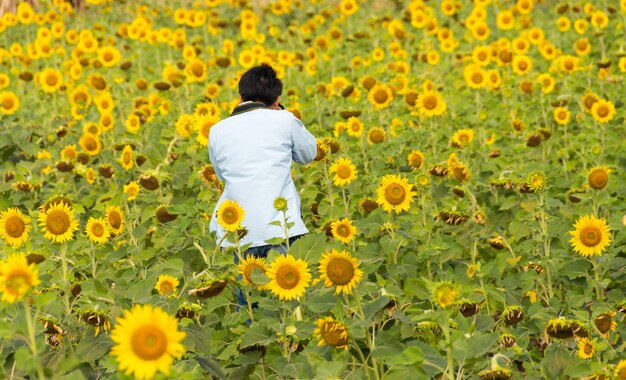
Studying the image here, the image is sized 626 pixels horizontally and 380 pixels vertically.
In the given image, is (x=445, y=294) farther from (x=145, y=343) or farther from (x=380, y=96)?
(x=380, y=96)

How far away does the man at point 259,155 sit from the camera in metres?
3.92

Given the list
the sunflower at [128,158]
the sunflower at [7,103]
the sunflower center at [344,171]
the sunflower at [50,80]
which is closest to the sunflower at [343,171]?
the sunflower center at [344,171]

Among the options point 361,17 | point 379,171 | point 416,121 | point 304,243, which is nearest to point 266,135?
point 304,243

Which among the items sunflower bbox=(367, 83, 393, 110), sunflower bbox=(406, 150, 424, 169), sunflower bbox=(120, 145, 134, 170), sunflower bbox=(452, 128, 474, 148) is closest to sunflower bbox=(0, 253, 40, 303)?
sunflower bbox=(406, 150, 424, 169)

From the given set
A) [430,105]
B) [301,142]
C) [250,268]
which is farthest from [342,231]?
[430,105]

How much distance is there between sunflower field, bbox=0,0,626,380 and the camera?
293 cm

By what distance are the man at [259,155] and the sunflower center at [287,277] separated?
0.77 m

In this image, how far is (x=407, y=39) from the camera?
1032 centimetres

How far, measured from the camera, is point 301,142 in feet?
13.5

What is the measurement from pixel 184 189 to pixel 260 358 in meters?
2.85

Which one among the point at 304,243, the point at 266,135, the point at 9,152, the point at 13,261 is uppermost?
the point at 13,261

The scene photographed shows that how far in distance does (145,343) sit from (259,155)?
2.00m

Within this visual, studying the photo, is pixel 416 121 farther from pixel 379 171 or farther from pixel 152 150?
pixel 152 150

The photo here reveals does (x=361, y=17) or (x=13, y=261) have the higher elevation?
(x=13, y=261)
